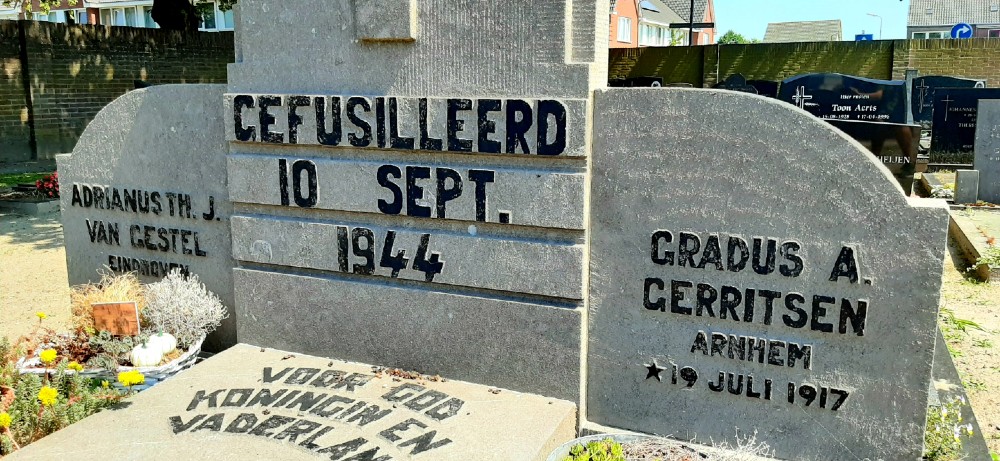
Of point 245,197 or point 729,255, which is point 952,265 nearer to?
point 729,255

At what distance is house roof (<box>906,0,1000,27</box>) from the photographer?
67.2 meters

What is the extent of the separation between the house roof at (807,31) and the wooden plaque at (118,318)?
73.8 meters

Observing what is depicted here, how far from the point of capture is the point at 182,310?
15.0 feet

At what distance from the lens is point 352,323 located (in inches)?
168

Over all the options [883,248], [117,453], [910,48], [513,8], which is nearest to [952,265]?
[883,248]

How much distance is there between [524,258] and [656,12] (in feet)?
199

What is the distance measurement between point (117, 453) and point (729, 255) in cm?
276

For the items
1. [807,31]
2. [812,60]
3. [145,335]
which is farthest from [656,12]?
[145,335]

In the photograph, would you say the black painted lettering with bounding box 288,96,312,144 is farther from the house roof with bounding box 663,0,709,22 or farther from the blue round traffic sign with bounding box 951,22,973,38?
the house roof with bounding box 663,0,709,22

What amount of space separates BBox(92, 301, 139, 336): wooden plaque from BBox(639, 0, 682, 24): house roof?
5485cm

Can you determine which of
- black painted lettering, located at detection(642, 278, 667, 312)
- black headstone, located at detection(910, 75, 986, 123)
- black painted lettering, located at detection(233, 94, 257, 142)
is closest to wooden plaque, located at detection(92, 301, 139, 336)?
black painted lettering, located at detection(233, 94, 257, 142)

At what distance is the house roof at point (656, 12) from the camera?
58.3 metres

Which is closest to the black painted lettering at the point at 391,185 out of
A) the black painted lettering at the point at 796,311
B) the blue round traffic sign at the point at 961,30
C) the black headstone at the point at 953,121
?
the black painted lettering at the point at 796,311

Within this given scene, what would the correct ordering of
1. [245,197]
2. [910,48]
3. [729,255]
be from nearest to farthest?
[729,255], [245,197], [910,48]
